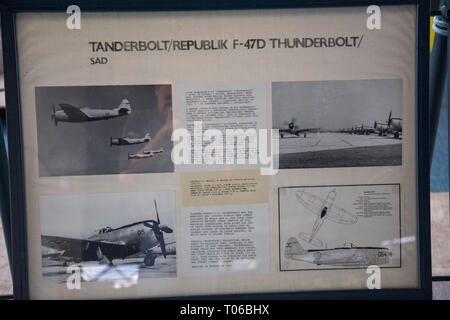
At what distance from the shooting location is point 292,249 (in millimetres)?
1669

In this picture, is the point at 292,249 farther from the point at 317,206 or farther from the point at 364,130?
the point at 364,130

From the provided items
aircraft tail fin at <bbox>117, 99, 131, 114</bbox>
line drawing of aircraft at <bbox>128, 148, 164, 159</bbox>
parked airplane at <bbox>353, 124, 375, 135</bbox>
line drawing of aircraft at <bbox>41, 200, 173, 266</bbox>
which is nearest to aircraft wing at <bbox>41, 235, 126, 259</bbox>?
line drawing of aircraft at <bbox>41, 200, 173, 266</bbox>

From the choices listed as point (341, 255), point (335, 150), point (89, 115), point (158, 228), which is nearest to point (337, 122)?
point (335, 150)

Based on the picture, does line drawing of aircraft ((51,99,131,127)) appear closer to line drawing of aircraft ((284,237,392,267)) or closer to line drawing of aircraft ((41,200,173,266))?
line drawing of aircraft ((41,200,173,266))

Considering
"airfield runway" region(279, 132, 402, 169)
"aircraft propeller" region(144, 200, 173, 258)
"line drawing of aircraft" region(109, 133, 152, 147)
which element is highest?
"line drawing of aircraft" region(109, 133, 152, 147)

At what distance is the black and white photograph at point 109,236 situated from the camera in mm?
1629

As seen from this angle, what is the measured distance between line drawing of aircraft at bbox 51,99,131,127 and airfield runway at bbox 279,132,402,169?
486mm

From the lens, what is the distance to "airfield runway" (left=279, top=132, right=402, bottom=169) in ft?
5.38

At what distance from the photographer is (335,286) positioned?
5.53 feet

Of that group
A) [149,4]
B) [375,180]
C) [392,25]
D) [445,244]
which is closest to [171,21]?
[149,4]

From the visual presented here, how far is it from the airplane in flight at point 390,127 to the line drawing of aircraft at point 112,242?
0.68 m

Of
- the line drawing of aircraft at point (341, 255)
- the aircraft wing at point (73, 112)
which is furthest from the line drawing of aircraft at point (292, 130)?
the aircraft wing at point (73, 112)

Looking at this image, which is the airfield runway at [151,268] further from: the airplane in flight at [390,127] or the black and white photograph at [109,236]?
the airplane in flight at [390,127]
